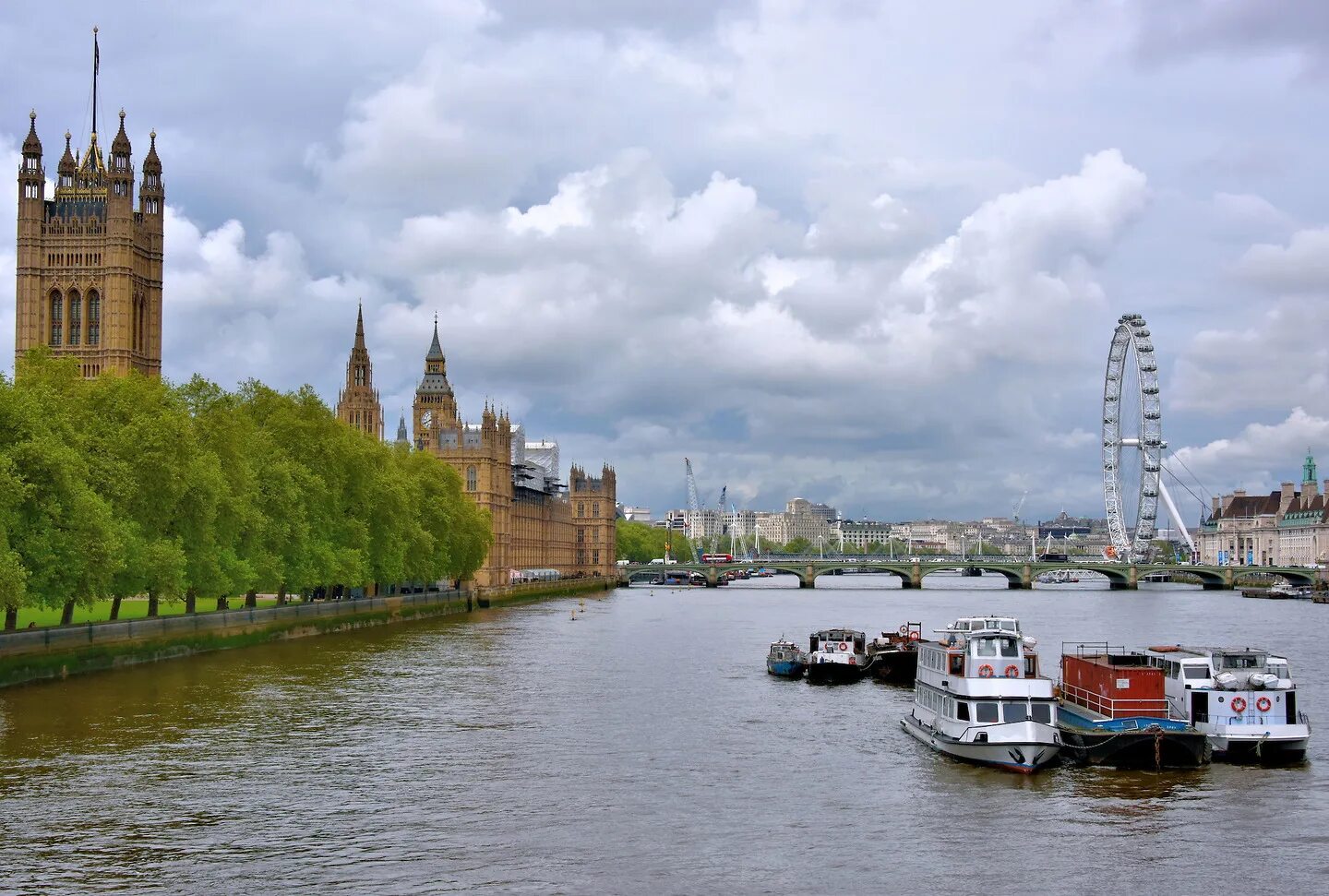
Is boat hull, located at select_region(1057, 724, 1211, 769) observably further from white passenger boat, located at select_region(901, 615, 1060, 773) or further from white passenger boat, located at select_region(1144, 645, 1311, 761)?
white passenger boat, located at select_region(1144, 645, 1311, 761)

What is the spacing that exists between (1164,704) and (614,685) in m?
26.4

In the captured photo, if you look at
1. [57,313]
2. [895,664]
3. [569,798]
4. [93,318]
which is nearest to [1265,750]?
[569,798]

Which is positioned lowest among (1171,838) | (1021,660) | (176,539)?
(1171,838)

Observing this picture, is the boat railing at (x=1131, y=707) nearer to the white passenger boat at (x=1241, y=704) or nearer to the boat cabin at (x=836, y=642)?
the white passenger boat at (x=1241, y=704)

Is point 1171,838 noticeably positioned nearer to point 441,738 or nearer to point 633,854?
point 633,854

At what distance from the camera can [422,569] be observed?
382 feet

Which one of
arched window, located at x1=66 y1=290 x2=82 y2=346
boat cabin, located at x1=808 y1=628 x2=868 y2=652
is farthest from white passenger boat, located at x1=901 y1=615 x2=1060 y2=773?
arched window, located at x1=66 y1=290 x2=82 y2=346

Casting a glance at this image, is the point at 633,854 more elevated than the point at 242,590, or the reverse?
the point at 242,590

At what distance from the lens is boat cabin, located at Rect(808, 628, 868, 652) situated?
70.7 meters

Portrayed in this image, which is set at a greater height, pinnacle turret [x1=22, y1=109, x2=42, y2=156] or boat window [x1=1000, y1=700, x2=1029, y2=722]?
pinnacle turret [x1=22, y1=109, x2=42, y2=156]

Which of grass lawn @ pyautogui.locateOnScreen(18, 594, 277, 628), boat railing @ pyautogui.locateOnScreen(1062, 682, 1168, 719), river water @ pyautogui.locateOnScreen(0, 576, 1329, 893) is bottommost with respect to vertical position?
river water @ pyautogui.locateOnScreen(0, 576, 1329, 893)

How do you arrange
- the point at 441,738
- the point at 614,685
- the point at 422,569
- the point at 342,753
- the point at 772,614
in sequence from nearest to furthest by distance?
1. the point at 342,753
2. the point at 441,738
3. the point at 614,685
4. the point at 422,569
5. the point at 772,614

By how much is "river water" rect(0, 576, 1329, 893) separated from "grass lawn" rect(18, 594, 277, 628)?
6.90 metres

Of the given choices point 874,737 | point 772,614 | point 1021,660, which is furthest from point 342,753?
point 772,614
